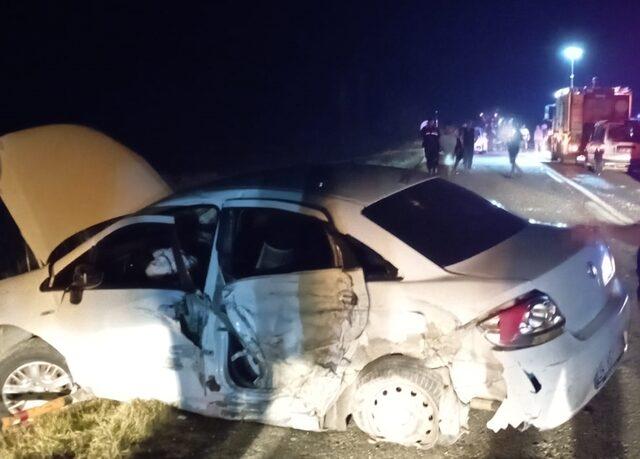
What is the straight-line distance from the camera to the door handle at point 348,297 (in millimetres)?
3834

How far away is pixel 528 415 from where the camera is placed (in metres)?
3.61

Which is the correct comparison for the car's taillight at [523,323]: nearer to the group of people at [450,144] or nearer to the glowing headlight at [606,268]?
the glowing headlight at [606,268]

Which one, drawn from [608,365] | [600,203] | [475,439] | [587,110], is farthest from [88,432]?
[587,110]

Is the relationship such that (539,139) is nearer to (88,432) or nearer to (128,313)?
(128,313)

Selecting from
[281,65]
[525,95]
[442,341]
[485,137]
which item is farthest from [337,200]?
[525,95]

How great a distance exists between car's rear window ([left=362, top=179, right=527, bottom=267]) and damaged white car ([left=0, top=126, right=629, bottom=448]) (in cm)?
1

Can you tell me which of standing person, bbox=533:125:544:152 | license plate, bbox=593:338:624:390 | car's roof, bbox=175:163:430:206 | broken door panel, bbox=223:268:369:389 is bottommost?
standing person, bbox=533:125:544:152

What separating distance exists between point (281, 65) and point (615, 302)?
45.3 meters

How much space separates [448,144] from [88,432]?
1512cm

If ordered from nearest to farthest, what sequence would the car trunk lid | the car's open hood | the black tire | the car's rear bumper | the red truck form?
the car's rear bumper
the car trunk lid
the black tire
the car's open hood
the red truck

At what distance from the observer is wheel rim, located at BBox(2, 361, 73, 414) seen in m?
4.62

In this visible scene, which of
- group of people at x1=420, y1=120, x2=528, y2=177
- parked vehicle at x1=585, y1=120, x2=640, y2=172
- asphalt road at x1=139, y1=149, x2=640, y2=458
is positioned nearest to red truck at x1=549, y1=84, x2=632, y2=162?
parked vehicle at x1=585, y1=120, x2=640, y2=172

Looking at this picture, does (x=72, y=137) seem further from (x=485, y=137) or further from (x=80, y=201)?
(x=485, y=137)

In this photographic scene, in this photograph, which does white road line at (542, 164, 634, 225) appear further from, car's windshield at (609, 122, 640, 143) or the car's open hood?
the car's open hood
